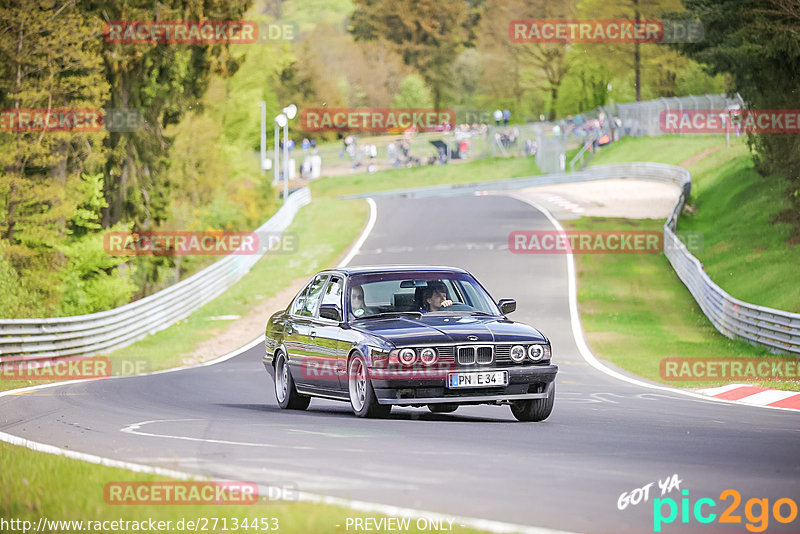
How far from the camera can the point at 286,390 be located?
48.1ft

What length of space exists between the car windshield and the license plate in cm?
138

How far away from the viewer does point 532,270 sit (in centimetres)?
4091

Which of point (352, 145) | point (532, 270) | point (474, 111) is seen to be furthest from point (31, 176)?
point (474, 111)

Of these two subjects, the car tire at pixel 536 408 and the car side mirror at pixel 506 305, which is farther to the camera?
the car side mirror at pixel 506 305

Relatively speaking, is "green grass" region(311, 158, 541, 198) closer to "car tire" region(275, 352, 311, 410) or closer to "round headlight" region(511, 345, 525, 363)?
"car tire" region(275, 352, 311, 410)

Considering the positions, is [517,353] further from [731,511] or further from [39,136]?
[39,136]

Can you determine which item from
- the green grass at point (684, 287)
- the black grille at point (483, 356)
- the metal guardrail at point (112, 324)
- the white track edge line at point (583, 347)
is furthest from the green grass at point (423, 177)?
the black grille at point (483, 356)

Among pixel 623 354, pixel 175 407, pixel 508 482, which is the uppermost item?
pixel 508 482

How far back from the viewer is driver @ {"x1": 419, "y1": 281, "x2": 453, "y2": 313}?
1341cm

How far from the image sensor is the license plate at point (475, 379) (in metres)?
11.9

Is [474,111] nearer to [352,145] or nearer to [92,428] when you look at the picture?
[352,145]

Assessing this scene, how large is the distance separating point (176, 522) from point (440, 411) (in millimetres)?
7017

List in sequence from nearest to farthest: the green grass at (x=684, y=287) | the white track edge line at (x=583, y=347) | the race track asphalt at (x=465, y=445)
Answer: the race track asphalt at (x=465, y=445), the white track edge line at (x=583, y=347), the green grass at (x=684, y=287)

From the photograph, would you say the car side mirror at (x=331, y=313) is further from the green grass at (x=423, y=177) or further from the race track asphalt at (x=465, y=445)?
the green grass at (x=423, y=177)
